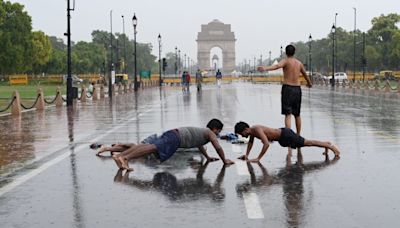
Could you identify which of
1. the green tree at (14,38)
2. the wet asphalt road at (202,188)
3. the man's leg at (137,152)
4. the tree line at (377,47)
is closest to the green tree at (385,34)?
the tree line at (377,47)

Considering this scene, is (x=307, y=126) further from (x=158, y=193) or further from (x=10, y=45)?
(x=10, y=45)

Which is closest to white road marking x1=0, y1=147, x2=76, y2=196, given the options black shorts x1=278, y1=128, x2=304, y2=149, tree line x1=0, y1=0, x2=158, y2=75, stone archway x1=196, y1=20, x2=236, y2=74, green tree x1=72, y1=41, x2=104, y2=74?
black shorts x1=278, y1=128, x2=304, y2=149

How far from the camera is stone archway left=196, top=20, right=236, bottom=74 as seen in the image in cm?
17638

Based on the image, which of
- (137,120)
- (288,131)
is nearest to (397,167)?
(288,131)

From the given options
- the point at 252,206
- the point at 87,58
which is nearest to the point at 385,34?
the point at 87,58

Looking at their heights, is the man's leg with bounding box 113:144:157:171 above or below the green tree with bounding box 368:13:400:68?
below

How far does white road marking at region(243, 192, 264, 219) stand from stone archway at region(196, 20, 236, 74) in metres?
168

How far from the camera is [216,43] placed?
17750 centimetres

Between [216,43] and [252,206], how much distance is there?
172 metres

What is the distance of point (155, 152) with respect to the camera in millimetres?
9516

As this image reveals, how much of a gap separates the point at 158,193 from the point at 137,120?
12392 mm

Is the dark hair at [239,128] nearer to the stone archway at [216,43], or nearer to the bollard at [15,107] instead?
the bollard at [15,107]

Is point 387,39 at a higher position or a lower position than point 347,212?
higher

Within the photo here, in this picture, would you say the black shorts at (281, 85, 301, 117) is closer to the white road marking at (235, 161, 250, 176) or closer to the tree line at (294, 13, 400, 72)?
the white road marking at (235, 161, 250, 176)
